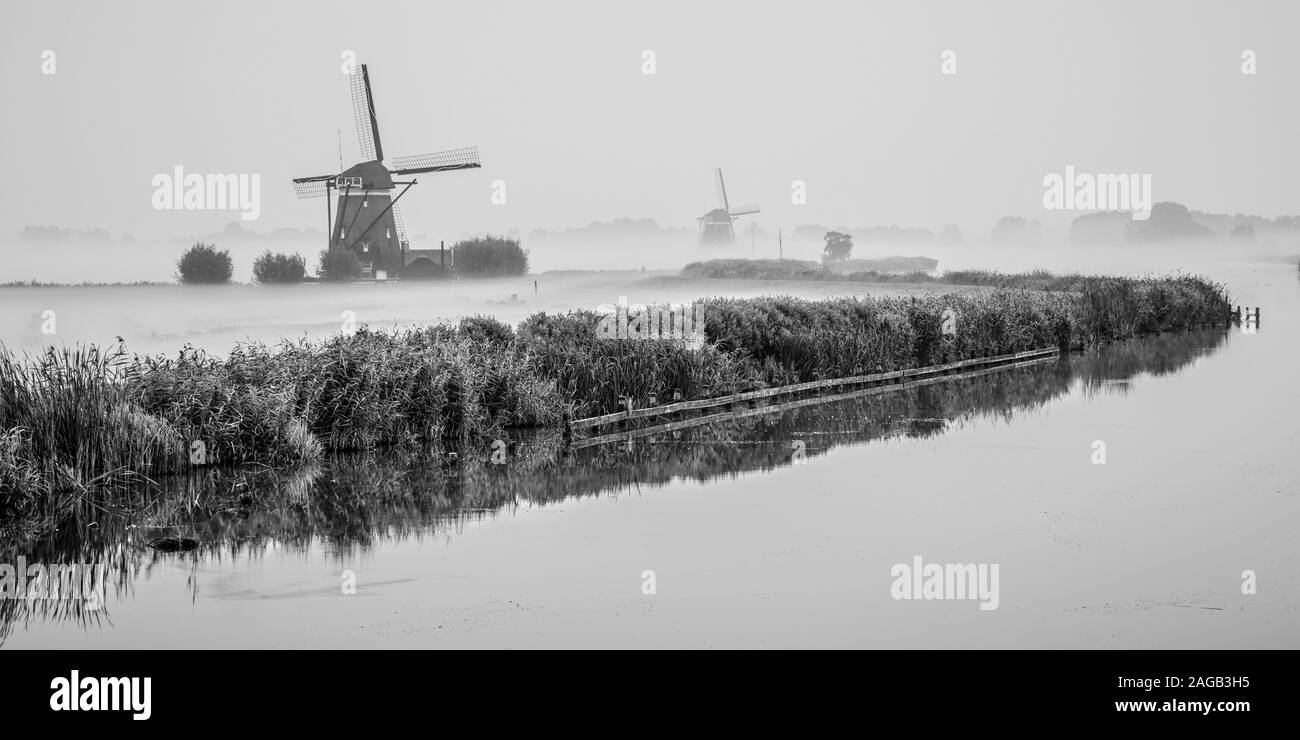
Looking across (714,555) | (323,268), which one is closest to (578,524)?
(714,555)

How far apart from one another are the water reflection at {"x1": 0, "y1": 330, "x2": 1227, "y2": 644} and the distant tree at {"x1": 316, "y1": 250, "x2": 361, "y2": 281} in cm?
3752

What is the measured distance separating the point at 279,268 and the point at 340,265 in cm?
536

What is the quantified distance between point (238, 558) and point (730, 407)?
10740mm

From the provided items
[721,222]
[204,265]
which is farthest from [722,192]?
[204,265]

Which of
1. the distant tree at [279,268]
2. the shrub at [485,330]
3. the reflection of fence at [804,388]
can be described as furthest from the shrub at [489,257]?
the shrub at [485,330]

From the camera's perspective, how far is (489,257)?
64062 mm

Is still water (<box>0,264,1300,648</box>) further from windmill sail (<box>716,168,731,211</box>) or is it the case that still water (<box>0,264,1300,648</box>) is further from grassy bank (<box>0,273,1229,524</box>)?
Answer: windmill sail (<box>716,168,731,211</box>)

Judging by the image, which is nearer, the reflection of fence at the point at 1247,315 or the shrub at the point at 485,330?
the shrub at the point at 485,330

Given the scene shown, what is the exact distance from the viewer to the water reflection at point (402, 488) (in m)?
10.0

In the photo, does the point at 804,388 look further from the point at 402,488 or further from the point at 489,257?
the point at 489,257

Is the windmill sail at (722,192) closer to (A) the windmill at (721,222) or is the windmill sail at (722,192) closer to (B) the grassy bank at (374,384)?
(A) the windmill at (721,222)

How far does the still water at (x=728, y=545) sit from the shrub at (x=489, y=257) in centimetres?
4703

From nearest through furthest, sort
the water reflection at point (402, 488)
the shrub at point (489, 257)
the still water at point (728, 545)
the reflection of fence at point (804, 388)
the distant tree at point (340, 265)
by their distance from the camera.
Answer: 1. the still water at point (728, 545)
2. the water reflection at point (402, 488)
3. the reflection of fence at point (804, 388)
4. the distant tree at point (340, 265)
5. the shrub at point (489, 257)
